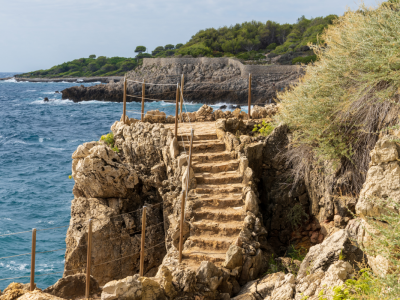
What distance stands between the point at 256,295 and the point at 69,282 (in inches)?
153

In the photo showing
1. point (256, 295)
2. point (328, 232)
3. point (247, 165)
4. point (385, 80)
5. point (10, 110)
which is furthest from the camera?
point (10, 110)

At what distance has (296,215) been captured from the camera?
9875 millimetres

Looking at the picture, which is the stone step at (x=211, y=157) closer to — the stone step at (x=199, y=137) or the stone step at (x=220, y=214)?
the stone step at (x=199, y=137)

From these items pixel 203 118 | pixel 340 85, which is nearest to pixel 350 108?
pixel 340 85

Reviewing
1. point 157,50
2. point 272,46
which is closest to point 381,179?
point 272,46

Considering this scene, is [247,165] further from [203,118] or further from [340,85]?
[203,118]

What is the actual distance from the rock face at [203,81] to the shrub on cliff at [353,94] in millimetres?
29605

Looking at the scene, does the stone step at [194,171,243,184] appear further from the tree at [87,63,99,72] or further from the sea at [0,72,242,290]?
the tree at [87,63,99,72]

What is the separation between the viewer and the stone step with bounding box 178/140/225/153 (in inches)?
419

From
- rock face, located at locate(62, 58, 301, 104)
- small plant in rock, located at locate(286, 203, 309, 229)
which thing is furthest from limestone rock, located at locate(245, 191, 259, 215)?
rock face, located at locate(62, 58, 301, 104)

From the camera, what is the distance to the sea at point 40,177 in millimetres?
14776

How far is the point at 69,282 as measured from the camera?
798 centimetres

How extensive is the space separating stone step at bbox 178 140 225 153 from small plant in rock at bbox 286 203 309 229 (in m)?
2.52

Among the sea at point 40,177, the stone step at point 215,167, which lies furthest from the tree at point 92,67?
the stone step at point 215,167
